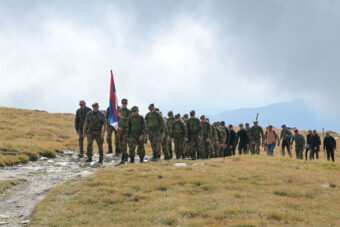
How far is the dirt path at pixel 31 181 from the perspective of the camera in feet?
28.4

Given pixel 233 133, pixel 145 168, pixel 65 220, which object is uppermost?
pixel 233 133

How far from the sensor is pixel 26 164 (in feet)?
55.5

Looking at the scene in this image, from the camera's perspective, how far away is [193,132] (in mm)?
19125

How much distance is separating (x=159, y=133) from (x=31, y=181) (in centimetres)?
635

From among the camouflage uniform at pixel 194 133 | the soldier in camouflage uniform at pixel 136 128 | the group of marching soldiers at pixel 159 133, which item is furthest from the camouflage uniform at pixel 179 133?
the soldier in camouflage uniform at pixel 136 128

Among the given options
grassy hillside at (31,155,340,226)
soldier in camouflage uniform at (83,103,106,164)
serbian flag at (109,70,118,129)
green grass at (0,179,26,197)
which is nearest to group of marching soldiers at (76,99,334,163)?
soldier in camouflage uniform at (83,103,106,164)

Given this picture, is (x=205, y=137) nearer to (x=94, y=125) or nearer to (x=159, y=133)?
(x=159, y=133)

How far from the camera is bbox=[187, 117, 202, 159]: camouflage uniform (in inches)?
746

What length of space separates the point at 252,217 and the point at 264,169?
6532 millimetres

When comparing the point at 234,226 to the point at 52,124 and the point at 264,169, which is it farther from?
the point at 52,124

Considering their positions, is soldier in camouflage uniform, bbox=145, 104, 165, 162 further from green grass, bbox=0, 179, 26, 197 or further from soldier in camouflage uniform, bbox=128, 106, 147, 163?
green grass, bbox=0, 179, 26, 197

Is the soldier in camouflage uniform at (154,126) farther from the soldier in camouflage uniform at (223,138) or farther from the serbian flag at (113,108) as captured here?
the soldier in camouflage uniform at (223,138)

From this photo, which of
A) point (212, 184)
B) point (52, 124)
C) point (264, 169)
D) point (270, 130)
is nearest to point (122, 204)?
point (212, 184)

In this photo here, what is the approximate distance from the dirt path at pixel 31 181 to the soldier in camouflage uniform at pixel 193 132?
14.3 ft
